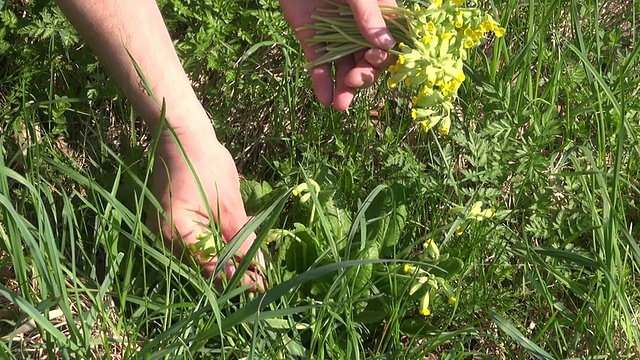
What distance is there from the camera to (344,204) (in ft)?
7.64

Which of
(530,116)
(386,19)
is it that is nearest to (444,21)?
(386,19)

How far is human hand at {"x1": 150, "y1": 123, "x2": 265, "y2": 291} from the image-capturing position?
6.94 feet

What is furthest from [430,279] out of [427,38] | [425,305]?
[427,38]

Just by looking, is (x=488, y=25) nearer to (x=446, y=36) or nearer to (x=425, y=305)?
(x=446, y=36)

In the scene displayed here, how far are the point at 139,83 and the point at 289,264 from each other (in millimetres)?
569

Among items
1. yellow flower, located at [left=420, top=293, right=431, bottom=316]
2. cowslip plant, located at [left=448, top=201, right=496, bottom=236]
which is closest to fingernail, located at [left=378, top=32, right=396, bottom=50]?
cowslip plant, located at [left=448, top=201, right=496, bottom=236]

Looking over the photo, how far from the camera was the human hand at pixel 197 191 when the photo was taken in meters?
2.12

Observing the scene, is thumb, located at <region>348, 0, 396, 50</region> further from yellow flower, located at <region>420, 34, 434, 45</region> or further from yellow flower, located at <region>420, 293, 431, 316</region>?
yellow flower, located at <region>420, 293, 431, 316</region>

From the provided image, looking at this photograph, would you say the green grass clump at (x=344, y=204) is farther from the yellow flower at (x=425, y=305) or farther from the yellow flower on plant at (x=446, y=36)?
the yellow flower on plant at (x=446, y=36)

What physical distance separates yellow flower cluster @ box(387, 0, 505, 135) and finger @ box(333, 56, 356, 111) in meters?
0.21

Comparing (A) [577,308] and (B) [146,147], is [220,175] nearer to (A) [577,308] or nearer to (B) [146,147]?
(B) [146,147]

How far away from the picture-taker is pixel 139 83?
2.18m

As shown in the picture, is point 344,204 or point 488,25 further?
point 344,204

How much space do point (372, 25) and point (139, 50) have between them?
552 millimetres
